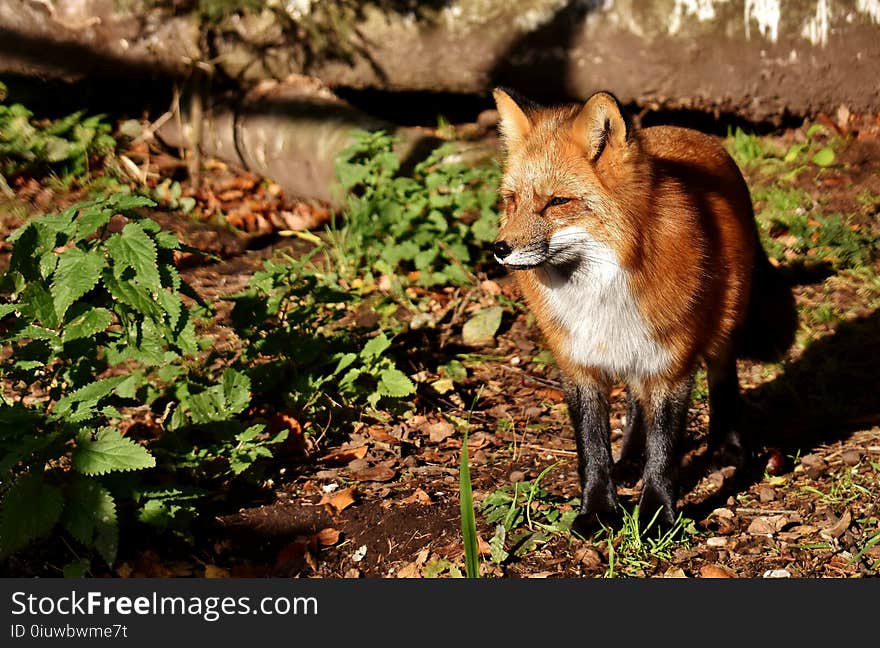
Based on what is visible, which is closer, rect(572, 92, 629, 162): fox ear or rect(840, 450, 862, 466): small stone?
rect(572, 92, 629, 162): fox ear

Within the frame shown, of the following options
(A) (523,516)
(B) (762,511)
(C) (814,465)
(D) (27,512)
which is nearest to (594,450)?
(A) (523,516)

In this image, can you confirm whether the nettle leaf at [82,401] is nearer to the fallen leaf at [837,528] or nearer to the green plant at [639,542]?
the green plant at [639,542]

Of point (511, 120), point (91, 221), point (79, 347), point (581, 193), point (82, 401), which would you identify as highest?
point (511, 120)

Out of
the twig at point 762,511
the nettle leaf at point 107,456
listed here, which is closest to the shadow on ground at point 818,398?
the twig at point 762,511

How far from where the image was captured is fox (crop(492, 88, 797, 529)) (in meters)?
3.61

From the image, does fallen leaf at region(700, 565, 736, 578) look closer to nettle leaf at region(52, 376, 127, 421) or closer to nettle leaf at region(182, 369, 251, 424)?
nettle leaf at region(182, 369, 251, 424)

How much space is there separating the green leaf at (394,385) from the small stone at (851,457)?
206 cm

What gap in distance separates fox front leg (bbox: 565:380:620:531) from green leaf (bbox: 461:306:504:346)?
1.82m

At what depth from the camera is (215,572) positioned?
3754 mm

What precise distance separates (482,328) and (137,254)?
8.64 ft

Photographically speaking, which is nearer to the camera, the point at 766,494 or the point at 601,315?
the point at 601,315

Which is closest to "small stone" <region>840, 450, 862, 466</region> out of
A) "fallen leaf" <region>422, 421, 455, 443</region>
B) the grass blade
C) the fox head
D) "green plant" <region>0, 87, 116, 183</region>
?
the fox head

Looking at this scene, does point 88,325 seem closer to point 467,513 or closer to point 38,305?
point 38,305

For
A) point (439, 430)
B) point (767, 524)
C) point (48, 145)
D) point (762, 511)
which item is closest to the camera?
point (767, 524)
